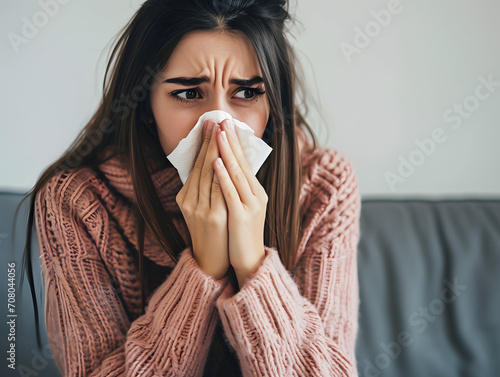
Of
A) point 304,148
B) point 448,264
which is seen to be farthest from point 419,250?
point 304,148

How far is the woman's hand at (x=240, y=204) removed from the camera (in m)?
0.77

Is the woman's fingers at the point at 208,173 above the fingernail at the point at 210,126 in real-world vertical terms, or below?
below

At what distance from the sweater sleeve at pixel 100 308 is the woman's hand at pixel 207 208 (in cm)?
3

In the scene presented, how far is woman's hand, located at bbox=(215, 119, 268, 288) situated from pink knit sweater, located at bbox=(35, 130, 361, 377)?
0.11ft

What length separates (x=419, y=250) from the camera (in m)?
1.09

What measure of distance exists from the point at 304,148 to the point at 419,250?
1.20 ft

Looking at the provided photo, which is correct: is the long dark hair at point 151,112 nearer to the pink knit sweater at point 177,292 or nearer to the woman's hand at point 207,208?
the pink knit sweater at point 177,292

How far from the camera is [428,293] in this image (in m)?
1.07

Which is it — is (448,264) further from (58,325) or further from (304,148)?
(58,325)

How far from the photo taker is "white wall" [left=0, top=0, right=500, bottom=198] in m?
0.89

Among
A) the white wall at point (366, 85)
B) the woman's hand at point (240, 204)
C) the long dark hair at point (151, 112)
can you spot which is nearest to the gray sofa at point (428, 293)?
the white wall at point (366, 85)

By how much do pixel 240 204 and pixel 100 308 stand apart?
33 centimetres

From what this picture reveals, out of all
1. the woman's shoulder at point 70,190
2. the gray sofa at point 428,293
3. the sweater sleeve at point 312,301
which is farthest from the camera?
the gray sofa at point 428,293

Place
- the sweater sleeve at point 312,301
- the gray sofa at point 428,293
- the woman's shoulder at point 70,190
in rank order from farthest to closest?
1. the gray sofa at point 428,293
2. the woman's shoulder at point 70,190
3. the sweater sleeve at point 312,301
